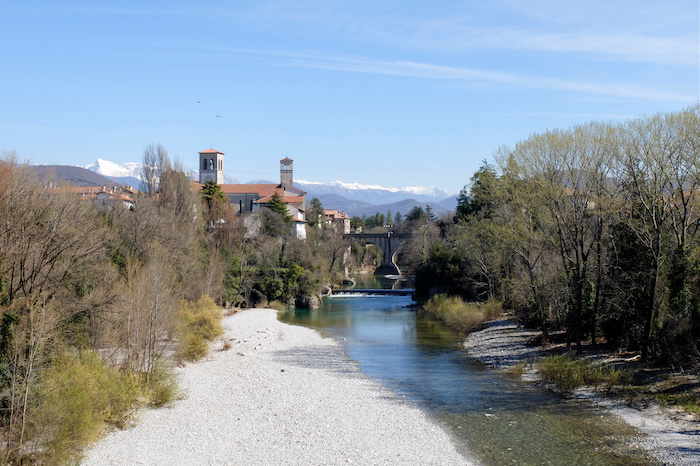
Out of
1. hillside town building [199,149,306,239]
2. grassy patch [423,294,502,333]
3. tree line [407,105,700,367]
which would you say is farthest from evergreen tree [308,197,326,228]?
tree line [407,105,700,367]

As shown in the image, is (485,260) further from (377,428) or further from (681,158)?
(377,428)

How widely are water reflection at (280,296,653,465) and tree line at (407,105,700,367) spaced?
5057 millimetres

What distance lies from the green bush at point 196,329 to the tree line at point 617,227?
15.5 m

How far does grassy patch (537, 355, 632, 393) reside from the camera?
66.4ft

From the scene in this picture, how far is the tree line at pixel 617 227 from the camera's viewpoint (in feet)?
66.0

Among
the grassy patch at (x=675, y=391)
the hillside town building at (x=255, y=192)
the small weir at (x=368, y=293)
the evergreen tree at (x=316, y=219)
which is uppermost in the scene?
the hillside town building at (x=255, y=192)

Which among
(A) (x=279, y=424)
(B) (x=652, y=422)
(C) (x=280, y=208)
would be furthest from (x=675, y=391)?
(C) (x=280, y=208)

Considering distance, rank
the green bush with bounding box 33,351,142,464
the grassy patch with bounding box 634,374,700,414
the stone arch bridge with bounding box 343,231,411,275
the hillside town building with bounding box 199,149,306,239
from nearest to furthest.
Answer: the green bush with bounding box 33,351,142,464, the grassy patch with bounding box 634,374,700,414, the hillside town building with bounding box 199,149,306,239, the stone arch bridge with bounding box 343,231,411,275

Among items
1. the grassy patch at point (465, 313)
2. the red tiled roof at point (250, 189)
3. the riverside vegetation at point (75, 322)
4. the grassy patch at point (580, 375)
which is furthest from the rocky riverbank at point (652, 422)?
the red tiled roof at point (250, 189)

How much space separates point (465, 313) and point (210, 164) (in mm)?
70473

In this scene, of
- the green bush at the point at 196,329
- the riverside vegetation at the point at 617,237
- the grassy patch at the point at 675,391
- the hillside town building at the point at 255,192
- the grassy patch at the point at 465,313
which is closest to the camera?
the grassy patch at the point at 675,391

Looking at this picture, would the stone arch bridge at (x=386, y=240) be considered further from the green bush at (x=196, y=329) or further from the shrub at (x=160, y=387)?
the shrub at (x=160, y=387)

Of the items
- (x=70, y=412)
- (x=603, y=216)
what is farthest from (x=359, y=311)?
(x=70, y=412)

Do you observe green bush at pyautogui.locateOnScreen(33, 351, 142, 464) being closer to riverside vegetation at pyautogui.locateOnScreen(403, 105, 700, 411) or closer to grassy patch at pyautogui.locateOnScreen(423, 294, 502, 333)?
riverside vegetation at pyautogui.locateOnScreen(403, 105, 700, 411)
